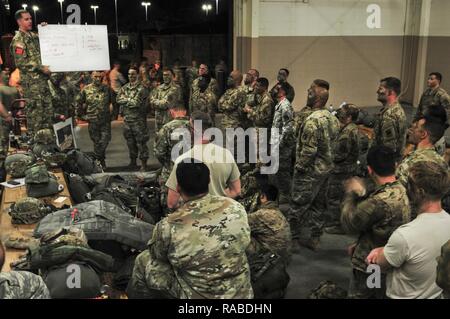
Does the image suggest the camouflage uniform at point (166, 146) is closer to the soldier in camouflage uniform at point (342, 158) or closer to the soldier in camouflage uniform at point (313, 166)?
the soldier in camouflage uniform at point (313, 166)

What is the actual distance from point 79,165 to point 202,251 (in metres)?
3.29

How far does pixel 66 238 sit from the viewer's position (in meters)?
2.80

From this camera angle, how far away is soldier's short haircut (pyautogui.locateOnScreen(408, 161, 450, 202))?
7.69 ft

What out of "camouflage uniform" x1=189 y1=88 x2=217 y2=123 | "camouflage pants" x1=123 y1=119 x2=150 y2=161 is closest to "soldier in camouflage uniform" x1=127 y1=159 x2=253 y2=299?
"camouflage pants" x1=123 y1=119 x2=150 y2=161

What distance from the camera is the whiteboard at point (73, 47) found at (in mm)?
6668

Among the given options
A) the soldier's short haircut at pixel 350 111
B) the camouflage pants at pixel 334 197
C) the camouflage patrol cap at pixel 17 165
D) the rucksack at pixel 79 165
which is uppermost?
the soldier's short haircut at pixel 350 111

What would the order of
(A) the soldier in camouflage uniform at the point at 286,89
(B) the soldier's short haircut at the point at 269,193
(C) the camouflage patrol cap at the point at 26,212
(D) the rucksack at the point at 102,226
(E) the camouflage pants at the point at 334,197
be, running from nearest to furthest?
(D) the rucksack at the point at 102,226, (C) the camouflage patrol cap at the point at 26,212, (B) the soldier's short haircut at the point at 269,193, (E) the camouflage pants at the point at 334,197, (A) the soldier in camouflage uniform at the point at 286,89

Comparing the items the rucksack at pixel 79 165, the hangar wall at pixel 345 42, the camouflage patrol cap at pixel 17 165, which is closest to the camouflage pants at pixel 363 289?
the rucksack at pixel 79 165

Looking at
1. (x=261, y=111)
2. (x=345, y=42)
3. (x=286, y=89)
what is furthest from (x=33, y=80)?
(x=345, y=42)

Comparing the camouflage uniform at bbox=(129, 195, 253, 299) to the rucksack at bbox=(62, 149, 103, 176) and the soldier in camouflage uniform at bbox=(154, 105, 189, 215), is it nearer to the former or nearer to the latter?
the soldier in camouflage uniform at bbox=(154, 105, 189, 215)

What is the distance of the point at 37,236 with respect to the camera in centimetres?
321

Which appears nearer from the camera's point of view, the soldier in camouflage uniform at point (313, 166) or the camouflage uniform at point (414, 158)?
the camouflage uniform at point (414, 158)

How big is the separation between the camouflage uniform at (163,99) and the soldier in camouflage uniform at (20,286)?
203 inches
